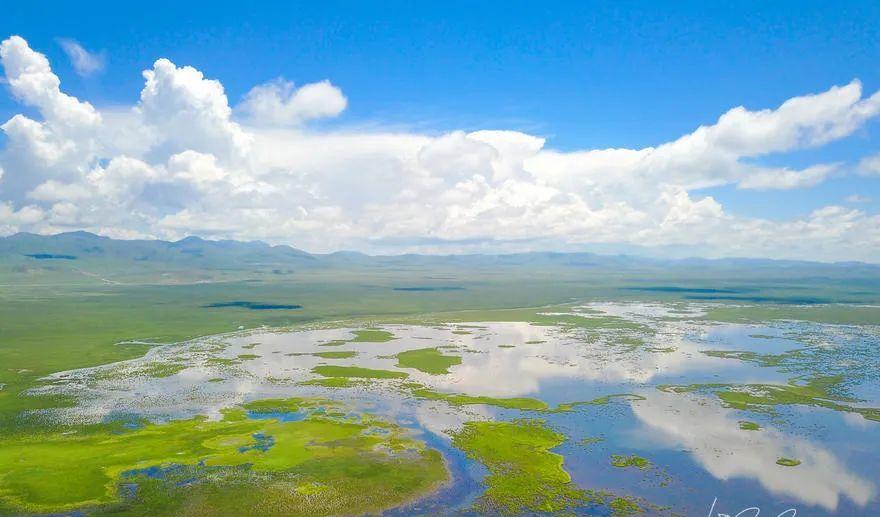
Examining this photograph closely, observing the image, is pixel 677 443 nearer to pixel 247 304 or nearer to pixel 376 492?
pixel 376 492

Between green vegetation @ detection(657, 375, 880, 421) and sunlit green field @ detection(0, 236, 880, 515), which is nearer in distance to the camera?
sunlit green field @ detection(0, 236, 880, 515)

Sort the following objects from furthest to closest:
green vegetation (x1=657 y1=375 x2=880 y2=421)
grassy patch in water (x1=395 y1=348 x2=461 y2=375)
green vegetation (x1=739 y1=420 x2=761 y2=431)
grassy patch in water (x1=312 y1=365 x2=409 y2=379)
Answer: grassy patch in water (x1=395 y1=348 x2=461 y2=375) → grassy patch in water (x1=312 y1=365 x2=409 y2=379) → green vegetation (x1=657 y1=375 x2=880 y2=421) → green vegetation (x1=739 y1=420 x2=761 y2=431)

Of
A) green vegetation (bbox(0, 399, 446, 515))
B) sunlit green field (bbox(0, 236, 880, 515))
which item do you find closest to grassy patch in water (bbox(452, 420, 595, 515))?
sunlit green field (bbox(0, 236, 880, 515))

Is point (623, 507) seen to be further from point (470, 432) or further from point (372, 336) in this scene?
point (372, 336)

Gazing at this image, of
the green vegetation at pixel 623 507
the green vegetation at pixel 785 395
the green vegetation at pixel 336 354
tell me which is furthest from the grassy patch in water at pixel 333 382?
the green vegetation at pixel 623 507

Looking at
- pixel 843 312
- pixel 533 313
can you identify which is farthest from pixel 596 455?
pixel 843 312

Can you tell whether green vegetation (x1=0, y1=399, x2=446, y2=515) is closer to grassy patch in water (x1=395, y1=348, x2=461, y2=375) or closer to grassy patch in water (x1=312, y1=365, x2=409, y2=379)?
grassy patch in water (x1=312, y1=365, x2=409, y2=379)
